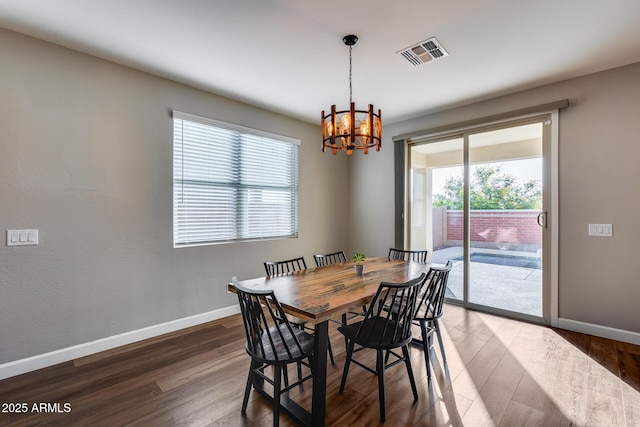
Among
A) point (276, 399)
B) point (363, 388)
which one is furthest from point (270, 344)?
point (363, 388)

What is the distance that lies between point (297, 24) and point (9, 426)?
3.26 m

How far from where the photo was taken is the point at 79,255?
2598 mm

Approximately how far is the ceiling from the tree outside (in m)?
1.03

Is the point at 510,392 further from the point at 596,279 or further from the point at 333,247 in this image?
the point at 333,247

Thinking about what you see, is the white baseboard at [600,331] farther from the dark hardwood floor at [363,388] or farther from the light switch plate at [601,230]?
the light switch plate at [601,230]

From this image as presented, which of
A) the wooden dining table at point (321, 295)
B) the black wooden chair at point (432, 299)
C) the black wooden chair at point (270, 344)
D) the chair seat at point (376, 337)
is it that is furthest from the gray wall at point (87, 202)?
the black wooden chair at point (432, 299)

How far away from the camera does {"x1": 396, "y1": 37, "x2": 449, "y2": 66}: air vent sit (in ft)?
8.06

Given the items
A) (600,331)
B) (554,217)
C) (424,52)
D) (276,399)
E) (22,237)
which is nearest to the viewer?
(276,399)

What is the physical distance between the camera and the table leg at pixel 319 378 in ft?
5.50

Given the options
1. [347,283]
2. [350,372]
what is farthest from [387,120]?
[350,372]

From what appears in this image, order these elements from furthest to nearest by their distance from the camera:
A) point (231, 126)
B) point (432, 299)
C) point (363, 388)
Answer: point (231, 126), point (432, 299), point (363, 388)

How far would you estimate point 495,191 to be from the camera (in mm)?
3660

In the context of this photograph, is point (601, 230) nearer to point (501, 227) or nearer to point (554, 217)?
point (554, 217)

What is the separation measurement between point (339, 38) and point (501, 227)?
115 inches
